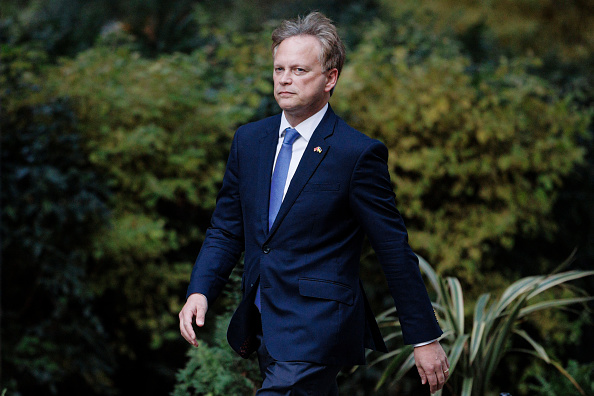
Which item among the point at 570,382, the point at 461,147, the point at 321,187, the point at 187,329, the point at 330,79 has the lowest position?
the point at 570,382

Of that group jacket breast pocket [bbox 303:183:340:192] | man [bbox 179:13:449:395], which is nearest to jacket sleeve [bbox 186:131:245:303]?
man [bbox 179:13:449:395]

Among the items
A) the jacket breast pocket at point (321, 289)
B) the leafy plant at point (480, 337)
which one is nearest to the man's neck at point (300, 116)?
the jacket breast pocket at point (321, 289)

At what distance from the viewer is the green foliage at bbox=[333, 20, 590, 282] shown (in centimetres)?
471

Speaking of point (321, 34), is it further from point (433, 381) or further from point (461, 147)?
point (461, 147)

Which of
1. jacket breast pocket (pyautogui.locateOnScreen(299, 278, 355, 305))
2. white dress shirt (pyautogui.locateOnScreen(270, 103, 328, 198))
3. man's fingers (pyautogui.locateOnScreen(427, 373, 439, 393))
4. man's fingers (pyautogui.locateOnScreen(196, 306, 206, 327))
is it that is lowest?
man's fingers (pyautogui.locateOnScreen(427, 373, 439, 393))

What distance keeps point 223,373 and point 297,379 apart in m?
1.08

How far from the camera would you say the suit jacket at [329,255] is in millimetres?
2223

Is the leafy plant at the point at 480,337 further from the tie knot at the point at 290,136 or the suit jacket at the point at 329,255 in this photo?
the tie knot at the point at 290,136

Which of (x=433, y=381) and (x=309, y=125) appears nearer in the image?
(x=433, y=381)

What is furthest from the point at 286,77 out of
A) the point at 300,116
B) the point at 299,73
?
the point at 300,116

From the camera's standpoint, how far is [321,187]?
227 centimetres

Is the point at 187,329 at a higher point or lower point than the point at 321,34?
lower

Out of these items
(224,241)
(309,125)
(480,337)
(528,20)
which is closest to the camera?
(309,125)

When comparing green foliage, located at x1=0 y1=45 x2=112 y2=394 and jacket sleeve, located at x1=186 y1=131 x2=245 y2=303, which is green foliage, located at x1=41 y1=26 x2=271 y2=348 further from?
jacket sleeve, located at x1=186 y1=131 x2=245 y2=303
